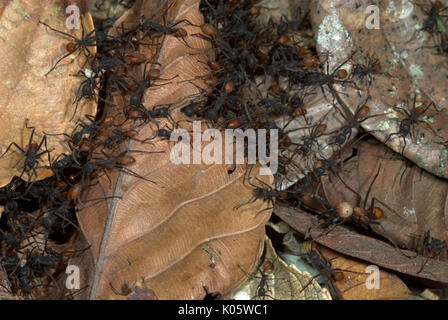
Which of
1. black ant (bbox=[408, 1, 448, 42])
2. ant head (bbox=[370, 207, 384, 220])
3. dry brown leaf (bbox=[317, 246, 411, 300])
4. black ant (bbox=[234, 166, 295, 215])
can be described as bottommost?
dry brown leaf (bbox=[317, 246, 411, 300])

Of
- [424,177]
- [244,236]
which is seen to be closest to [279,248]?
[244,236]

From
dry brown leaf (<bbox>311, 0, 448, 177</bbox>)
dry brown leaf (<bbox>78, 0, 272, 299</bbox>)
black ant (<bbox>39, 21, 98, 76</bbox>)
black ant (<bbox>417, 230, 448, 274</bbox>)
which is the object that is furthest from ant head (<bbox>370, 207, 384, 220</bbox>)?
black ant (<bbox>39, 21, 98, 76</bbox>)

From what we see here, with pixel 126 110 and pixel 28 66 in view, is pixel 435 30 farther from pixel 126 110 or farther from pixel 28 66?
pixel 28 66

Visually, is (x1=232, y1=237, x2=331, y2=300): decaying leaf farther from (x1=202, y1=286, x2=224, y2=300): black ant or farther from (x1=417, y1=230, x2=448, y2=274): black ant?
(x1=417, y1=230, x2=448, y2=274): black ant

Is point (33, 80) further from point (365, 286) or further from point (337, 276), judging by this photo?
point (365, 286)

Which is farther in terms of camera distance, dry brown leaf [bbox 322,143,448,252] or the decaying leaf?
dry brown leaf [bbox 322,143,448,252]

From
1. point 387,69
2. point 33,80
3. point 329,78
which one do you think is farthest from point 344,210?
point 33,80
